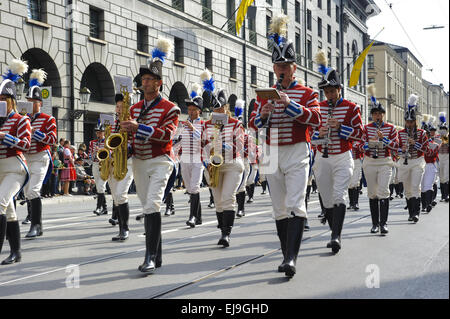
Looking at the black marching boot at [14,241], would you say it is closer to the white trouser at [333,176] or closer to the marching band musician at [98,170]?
the white trouser at [333,176]

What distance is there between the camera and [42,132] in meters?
8.77

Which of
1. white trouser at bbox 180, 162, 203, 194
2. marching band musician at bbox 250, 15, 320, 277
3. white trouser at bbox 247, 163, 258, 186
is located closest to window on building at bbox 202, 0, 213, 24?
white trouser at bbox 247, 163, 258, 186

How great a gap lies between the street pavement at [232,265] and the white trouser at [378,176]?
0.65 m

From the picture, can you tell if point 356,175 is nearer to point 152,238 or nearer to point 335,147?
point 335,147

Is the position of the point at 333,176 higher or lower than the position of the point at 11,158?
lower

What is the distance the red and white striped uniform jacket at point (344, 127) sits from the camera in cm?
753

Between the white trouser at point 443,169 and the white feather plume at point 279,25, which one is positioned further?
the white trouser at point 443,169

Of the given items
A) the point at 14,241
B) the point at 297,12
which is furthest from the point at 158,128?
the point at 297,12

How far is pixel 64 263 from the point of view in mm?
6793

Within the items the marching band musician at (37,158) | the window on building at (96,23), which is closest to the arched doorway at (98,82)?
the window on building at (96,23)

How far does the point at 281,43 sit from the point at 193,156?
484cm
